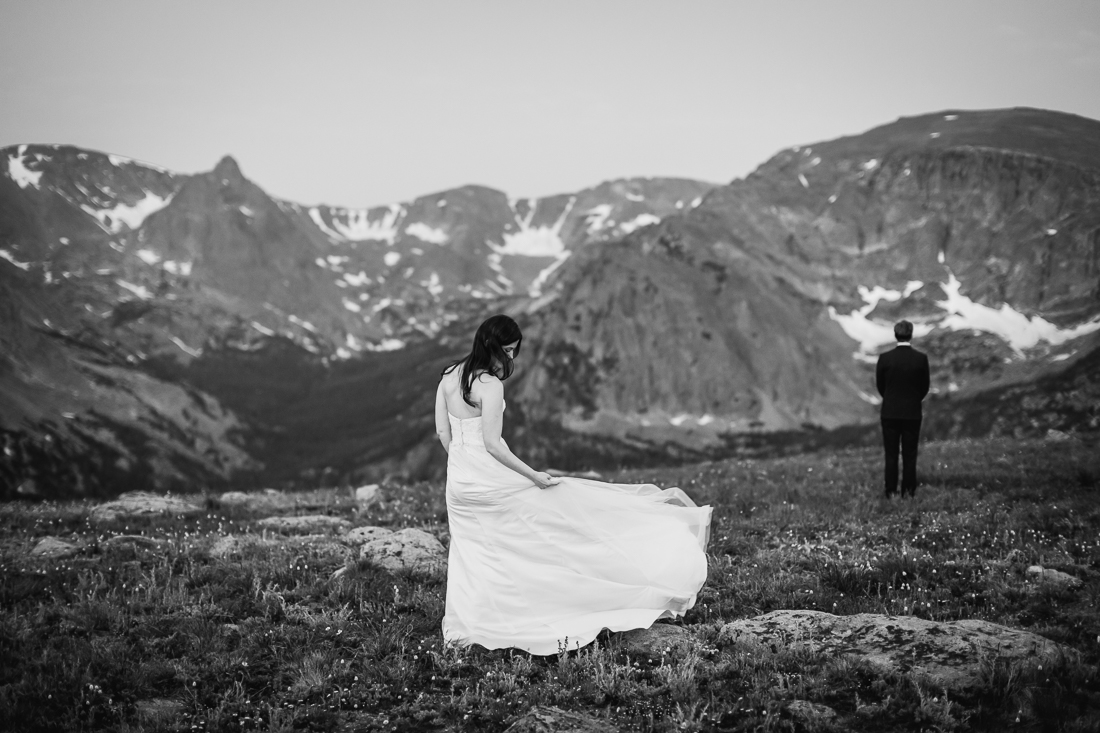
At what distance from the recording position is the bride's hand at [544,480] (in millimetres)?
10752

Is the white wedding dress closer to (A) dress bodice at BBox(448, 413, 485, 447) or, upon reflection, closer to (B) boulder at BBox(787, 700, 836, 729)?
(A) dress bodice at BBox(448, 413, 485, 447)

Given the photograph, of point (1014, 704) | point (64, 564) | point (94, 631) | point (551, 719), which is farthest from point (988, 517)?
point (64, 564)

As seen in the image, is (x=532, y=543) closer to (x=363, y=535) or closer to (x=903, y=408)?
(x=363, y=535)

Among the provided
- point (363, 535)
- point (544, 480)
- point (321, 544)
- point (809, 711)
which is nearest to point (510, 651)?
point (544, 480)

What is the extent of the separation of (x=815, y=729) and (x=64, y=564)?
11.8 m

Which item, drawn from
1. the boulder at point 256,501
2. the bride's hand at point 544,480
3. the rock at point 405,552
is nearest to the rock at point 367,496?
the boulder at point 256,501

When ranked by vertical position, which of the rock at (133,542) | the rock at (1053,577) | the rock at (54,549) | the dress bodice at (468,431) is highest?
the dress bodice at (468,431)

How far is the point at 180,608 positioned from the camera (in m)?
11.0

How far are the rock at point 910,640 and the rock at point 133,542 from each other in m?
10.6

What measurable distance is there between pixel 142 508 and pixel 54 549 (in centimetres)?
452

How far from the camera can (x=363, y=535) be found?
1516 cm

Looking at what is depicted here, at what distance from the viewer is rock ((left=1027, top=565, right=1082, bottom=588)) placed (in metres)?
10.7

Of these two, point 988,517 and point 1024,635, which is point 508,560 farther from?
point 988,517

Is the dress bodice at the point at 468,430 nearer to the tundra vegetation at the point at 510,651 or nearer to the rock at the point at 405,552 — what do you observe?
the tundra vegetation at the point at 510,651
